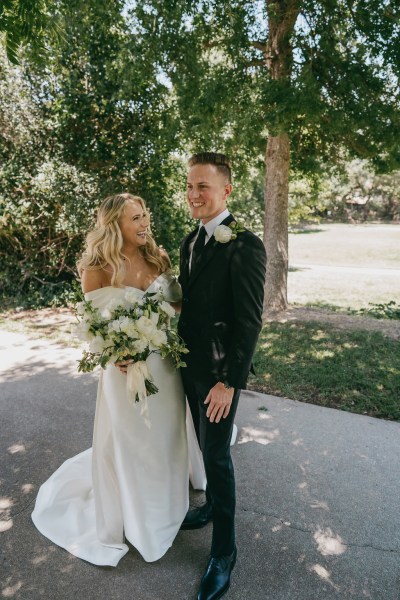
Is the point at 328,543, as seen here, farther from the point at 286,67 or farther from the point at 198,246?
the point at 286,67

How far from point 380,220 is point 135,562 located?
54.0 meters

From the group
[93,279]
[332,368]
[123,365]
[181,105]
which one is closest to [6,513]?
[123,365]

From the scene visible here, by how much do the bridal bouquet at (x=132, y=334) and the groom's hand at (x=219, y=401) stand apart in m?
0.26

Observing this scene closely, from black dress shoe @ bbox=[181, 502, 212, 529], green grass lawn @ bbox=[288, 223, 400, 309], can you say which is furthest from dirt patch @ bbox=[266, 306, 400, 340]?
black dress shoe @ bbox=[181, 502, 212, 529]

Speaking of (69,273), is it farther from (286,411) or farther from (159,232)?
(286,411)

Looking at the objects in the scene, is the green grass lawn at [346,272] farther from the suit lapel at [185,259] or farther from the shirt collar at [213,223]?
the shirt collar at [213,223]

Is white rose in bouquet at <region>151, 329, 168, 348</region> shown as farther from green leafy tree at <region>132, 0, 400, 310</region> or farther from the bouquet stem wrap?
green leafy tree at <region>132, 0, 400, 310</region>

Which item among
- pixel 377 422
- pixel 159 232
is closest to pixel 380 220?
pixel 159 232

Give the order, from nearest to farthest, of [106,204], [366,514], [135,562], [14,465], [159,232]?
[135,562]
[106,204]
[366,514]
[14,465]
[159,232]

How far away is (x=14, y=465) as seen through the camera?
12.5 feet

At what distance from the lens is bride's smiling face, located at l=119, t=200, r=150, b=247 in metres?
2.92

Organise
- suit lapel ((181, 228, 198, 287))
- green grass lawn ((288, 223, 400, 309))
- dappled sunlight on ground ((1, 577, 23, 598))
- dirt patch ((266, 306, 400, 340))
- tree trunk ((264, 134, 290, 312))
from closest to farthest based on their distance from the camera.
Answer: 1. dappled sunlight on ground ((1, 577, 23, 598))
2. suit lapel ((181, 228, 198, 287))
3. dirt patch ((266, 306, 400, 340))
4. tree trunk ((264, 134, 290, 312))
5. green grass lawn ((288, 223, 400, 309))

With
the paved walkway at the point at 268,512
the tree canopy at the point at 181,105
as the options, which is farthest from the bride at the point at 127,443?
the tree canopy at the point at 181,105

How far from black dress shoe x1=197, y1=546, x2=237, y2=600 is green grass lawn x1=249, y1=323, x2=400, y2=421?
2.71 meters
